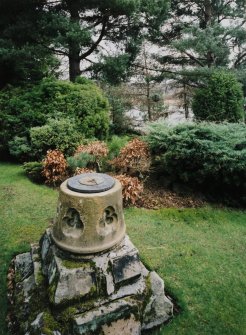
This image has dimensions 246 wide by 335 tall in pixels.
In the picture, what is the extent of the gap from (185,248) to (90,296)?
217 cm

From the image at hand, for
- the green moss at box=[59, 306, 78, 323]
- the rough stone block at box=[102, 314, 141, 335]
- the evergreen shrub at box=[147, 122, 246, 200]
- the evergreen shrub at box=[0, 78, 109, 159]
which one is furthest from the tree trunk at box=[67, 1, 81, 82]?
the rough stone block at box=[102, 314, 141, 335]

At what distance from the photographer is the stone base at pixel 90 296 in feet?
9.78

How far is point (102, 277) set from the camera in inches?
125

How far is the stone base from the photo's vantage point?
298cm

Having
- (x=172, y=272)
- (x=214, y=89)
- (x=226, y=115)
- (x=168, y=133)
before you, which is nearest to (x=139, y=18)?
(x=214, y=89)

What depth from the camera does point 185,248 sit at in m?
4.79

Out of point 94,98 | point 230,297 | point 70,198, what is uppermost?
→ point 94,98

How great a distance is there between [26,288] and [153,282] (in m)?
1.53

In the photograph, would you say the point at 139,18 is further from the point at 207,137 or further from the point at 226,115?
the point at 207,137

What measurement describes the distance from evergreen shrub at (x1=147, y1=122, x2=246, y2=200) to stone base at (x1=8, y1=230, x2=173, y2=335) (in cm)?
314

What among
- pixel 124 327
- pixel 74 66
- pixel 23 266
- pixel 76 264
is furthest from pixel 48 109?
pixel 124 327

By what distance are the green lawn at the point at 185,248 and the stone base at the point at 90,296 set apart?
1.05ft

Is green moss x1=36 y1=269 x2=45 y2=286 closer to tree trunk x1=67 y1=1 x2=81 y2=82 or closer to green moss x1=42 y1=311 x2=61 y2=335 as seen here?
green moss x1=42 y1=311 x2=61 y2=335

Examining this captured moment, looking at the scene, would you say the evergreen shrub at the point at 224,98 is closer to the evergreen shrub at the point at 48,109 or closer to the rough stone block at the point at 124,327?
the evergreen shrub at the point at 48,109
